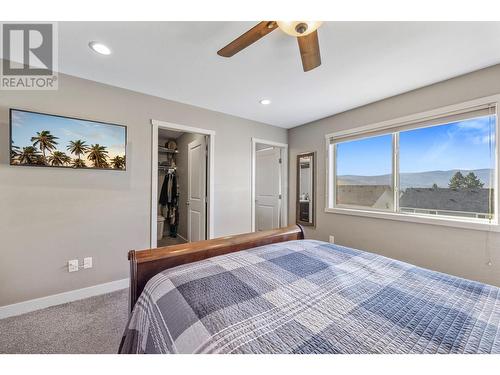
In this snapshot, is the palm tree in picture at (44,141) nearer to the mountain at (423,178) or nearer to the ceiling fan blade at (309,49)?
the ceiling fan blade at (309,49)

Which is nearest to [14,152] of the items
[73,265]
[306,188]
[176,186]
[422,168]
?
[73,265]

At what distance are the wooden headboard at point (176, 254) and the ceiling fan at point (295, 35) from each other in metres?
1.38

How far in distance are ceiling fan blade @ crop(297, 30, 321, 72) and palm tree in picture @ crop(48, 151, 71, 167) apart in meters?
2.38

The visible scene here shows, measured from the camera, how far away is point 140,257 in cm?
121

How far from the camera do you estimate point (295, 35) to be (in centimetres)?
124

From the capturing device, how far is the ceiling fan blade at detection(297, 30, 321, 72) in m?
1.28

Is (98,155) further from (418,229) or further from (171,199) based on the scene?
(418,229)

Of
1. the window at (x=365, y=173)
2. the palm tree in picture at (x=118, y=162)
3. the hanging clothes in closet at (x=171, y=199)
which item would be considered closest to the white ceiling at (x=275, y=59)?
the window at (x=365, y=173)

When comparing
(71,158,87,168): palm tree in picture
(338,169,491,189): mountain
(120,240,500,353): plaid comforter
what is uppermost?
(71,158,87,168): palm tree in picture

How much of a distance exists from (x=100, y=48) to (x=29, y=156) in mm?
1203

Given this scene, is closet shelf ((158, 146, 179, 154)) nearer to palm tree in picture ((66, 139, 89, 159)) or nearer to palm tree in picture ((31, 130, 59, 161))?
palm tree in picture ((66, 139, 89, 159))

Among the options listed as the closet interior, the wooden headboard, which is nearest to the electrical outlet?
the wooden headboard
